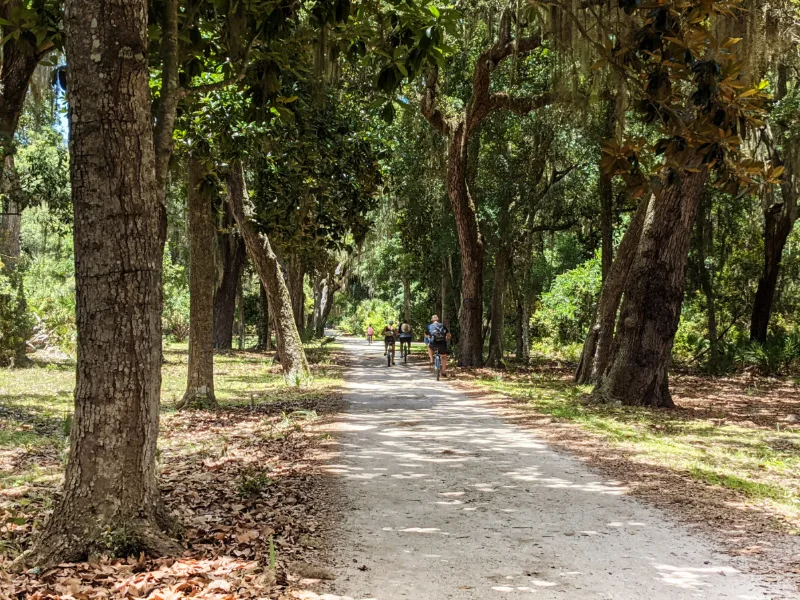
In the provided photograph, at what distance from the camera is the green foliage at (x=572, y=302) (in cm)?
2917

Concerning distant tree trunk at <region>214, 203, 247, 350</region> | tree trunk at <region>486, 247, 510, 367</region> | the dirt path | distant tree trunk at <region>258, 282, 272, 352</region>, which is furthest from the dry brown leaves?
distant tree trunk at <region>258, 282, 272, 352</region>

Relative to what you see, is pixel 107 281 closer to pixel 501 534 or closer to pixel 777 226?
pixel 501 534

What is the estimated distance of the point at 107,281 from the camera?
4234mm

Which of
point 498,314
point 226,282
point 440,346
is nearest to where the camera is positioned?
point 440,346

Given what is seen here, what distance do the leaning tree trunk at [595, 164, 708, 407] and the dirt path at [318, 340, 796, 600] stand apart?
460 centimetres

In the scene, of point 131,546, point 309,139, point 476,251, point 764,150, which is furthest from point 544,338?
point 131,546

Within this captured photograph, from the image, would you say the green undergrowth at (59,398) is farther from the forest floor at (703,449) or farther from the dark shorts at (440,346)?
the forest floor at (703,449)

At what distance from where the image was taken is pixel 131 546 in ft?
14.1

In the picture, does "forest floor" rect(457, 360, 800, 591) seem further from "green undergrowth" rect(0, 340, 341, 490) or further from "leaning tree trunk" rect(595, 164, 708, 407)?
"green undergrowth" rect(0, 340, 341, 490)

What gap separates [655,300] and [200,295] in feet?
26.0

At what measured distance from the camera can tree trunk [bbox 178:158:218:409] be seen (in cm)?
1205

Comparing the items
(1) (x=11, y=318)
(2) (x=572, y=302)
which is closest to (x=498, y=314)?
(2) (x=572, y=302)

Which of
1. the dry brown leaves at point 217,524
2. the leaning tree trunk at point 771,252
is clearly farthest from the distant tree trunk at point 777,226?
the dry brown leaves at point 217,524

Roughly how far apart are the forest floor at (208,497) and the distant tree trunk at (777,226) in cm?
1460
